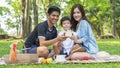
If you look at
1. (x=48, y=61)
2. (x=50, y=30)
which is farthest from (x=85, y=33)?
(x=48, y=61)

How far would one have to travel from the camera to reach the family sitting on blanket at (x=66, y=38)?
6152 mm

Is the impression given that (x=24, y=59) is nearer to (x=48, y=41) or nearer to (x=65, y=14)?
(x=48, y=41)

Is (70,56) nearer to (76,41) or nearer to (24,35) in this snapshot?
(76,41)

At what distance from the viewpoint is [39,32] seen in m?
6.12

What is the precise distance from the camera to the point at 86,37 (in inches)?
252

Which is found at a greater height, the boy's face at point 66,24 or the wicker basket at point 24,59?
the boy's face at point 66,24

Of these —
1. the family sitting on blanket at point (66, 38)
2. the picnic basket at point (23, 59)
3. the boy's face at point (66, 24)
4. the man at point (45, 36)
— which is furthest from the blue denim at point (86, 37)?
the picnic basket at point (23, 59)

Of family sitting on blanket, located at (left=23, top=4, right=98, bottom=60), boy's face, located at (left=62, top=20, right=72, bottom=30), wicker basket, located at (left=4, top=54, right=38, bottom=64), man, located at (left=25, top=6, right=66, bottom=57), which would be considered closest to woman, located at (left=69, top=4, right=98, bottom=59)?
family sitting on blanket, located at (left=23, top=4, right=98, bottom=60)

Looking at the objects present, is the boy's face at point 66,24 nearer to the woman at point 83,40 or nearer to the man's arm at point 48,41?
the woman at point 83,40

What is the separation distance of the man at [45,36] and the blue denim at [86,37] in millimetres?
532

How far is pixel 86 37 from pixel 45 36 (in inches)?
32.9

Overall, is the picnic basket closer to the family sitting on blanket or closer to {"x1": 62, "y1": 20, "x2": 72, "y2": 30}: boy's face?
the family sitting on blanket

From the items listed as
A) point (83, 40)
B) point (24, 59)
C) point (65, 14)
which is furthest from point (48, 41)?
point (65, 14)

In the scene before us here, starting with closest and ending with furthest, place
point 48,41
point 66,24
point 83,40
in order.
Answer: point 48,41 < point 83,40 < point 66,24
